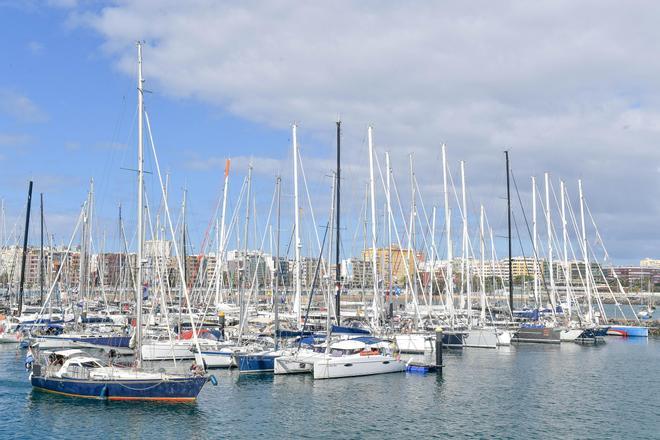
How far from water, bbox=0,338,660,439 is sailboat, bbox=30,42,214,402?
0.57 metres

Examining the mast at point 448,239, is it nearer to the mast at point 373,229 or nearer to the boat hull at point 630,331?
the mast at point 373,229

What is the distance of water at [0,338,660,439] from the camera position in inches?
1266

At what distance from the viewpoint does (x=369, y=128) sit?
208 ft

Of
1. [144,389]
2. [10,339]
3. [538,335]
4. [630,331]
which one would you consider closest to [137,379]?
[144,389]

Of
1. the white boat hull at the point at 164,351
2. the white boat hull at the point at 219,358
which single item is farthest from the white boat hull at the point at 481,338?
the white boat hull at the point at 164,351

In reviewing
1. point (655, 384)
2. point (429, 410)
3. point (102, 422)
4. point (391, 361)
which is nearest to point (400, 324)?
point (391, 361)

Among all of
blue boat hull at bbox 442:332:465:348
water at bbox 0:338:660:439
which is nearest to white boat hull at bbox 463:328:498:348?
blue boat hull at bbox 442:332:465:348

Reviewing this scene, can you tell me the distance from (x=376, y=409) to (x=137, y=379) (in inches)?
501

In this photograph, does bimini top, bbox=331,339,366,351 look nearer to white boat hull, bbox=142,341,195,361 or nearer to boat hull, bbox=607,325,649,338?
white boat hull, bbox=142,341,195,361

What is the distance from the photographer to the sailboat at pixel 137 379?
116 ft

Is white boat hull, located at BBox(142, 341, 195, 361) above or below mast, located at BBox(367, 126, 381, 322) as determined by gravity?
below

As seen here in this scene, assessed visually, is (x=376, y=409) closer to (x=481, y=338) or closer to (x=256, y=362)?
(x=256, y=362)

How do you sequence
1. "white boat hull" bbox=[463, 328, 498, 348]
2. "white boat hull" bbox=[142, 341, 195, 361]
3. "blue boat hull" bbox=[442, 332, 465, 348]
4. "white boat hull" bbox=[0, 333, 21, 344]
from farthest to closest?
"white boat hull" bbox=[463, 328, 498, 348] → "white boat hull" bbox=[0, 333, 21, 344] → "blue boat hull" bbox=[442, 332, 465, 348] → "white boat hull" bbox=[142, 341, 195, 361]

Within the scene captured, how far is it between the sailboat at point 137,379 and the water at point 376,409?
1.89ft
